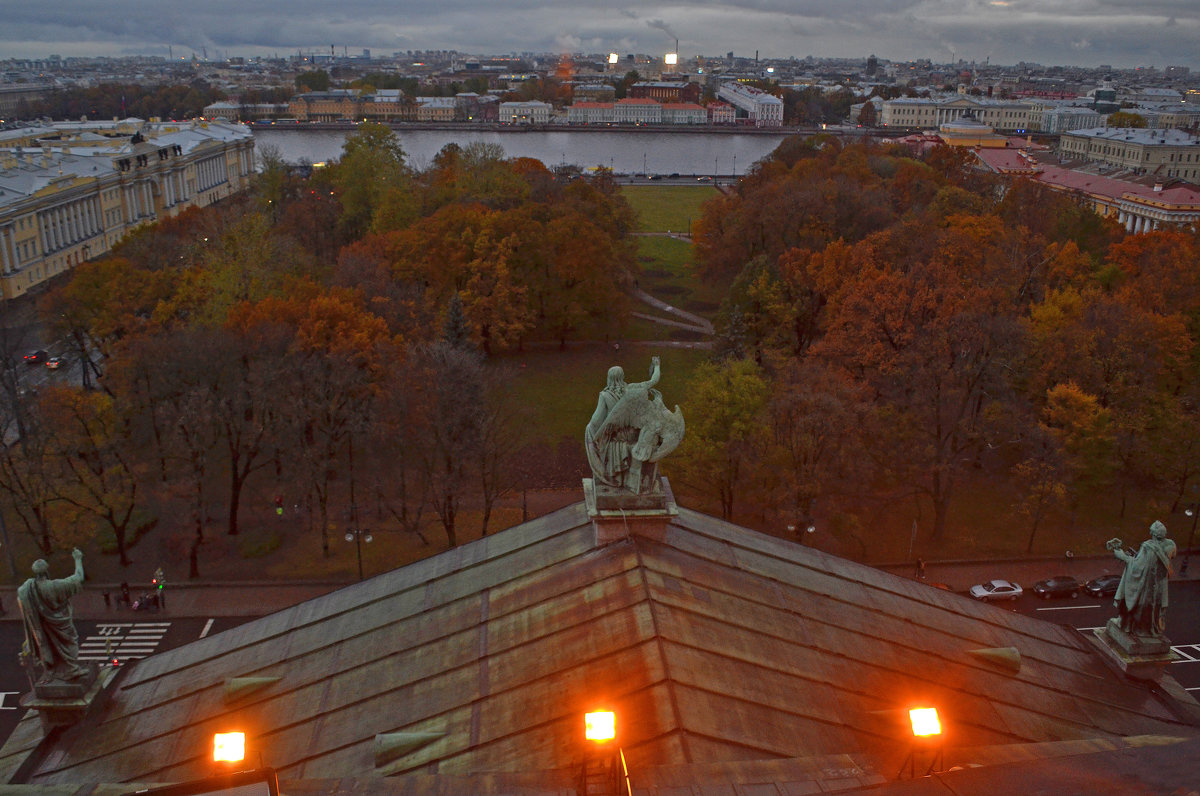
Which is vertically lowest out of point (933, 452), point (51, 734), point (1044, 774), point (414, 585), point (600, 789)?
point (933, 452)

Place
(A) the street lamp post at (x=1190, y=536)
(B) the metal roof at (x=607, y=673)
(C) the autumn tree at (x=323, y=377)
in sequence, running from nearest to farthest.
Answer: (B) the metal roof at (x=607, y=673) → (A) the street lamp post at (x=1190, y=536) → (C) the autumn tree at (x=323, y=377)

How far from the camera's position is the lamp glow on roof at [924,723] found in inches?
438

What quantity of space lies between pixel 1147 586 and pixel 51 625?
2203 centimetres

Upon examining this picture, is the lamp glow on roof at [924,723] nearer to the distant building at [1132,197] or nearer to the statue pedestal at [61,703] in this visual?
the statue pedestal at [61,703]

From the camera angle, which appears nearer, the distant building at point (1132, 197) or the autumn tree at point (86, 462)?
the autumn tree at point (86, 462)

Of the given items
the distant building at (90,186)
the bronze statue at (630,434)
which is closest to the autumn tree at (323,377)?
the bronze statue at (630,434)

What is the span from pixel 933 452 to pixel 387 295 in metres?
36.9

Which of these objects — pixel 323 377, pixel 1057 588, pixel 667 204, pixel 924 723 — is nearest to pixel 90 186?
pixel 323 377

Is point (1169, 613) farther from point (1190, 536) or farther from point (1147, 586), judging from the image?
point (1147, 586)

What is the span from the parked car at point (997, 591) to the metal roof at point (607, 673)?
21738mm

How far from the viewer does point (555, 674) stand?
50.9ft

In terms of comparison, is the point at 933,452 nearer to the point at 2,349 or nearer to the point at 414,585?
the point at 414,585

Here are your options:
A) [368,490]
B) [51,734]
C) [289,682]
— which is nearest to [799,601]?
[289,682]

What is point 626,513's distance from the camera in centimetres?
1831
